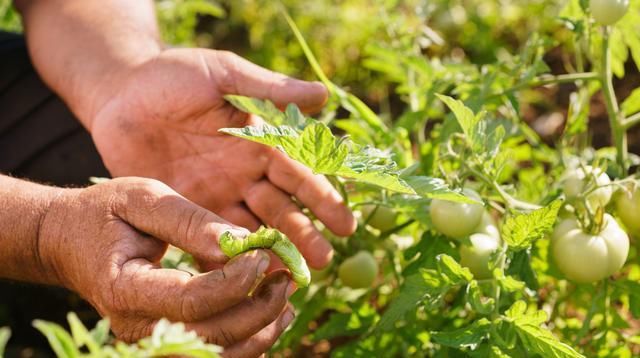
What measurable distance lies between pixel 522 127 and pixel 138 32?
86cm

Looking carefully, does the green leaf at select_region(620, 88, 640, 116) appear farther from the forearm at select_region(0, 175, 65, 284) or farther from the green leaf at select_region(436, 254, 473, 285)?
the forearm at select_region(0, 175, 65, 284)

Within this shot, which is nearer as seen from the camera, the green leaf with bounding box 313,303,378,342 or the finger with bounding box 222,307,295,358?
the finger with bounding box 222,307,295,358

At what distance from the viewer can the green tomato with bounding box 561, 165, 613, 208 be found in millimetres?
1239

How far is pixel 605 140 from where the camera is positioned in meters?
2.46

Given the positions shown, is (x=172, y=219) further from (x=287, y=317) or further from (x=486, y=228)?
(x=486, y=228)

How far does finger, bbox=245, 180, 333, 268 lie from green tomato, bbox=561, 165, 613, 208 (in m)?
0.41

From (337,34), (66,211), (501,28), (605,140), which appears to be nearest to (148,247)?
(66,211)

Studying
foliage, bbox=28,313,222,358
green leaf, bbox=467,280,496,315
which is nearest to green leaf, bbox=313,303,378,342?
green leaf, bbox=467,280,496,315

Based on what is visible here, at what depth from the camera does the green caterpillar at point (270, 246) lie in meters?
1.00

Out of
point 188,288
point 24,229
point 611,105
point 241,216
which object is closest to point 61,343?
point 188,288

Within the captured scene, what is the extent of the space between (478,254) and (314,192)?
310mm

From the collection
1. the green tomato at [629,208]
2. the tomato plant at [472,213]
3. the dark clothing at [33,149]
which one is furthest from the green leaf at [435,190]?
the dark clothing at [33,149]

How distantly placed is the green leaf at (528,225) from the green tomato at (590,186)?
13 cm

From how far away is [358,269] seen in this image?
4.69ft
